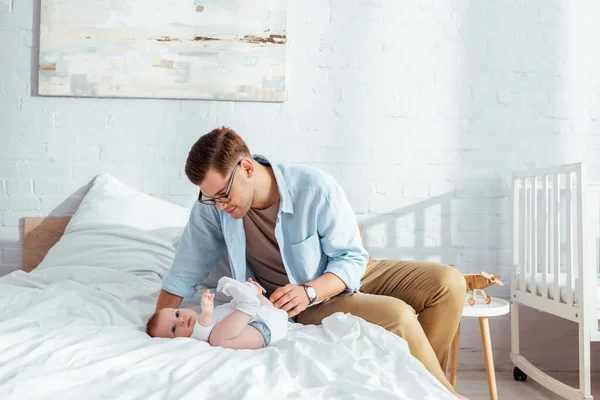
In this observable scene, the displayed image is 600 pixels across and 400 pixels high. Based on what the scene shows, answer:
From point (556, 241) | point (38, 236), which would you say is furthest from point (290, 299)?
point (38, 236)

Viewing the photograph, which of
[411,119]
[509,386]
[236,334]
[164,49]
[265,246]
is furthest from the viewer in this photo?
[411,119]

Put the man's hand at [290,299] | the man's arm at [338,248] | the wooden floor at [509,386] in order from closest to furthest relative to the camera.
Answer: the man's hand at [290,299] < the man's arm at [338,248] < the wooden floor at [509,386]

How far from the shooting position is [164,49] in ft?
8.02

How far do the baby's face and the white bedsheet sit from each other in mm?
56

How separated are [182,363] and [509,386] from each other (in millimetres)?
1779

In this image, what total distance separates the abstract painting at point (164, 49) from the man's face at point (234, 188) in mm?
1027

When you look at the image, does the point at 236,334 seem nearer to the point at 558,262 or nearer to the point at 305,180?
the point at 305,180

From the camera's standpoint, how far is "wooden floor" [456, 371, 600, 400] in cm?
219

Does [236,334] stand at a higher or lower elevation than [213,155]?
lower

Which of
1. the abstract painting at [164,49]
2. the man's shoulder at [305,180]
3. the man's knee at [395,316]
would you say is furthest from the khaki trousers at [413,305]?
the abstract painting at [164,49]

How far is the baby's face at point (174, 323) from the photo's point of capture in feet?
4.34

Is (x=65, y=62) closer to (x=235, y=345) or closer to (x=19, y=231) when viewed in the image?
(x=19, y=231)

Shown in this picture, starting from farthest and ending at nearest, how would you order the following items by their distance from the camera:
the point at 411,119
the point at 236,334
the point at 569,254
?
the point at 411,119 → the point at 569,254 → the point at 236,334

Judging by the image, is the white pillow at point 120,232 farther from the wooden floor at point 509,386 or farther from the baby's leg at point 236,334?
the wooden floor at point 509,386
